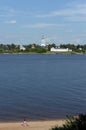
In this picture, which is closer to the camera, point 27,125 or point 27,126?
point 27,126

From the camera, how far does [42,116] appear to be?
33.2 meters

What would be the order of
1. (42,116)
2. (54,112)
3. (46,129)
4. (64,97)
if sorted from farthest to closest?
1. (64,97)
2. (54,112)
3. (42,116)
4. (46,129)

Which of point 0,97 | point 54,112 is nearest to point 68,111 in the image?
point 54,112

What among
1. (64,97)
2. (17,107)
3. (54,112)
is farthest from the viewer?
(64,97)

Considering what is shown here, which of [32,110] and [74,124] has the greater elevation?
[74,124]

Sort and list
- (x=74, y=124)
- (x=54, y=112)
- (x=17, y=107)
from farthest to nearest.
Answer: (x=17, y=107) < (x=54, y=112) < (x=74, y=124)

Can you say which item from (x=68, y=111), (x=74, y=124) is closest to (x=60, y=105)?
(x=68, y=111)

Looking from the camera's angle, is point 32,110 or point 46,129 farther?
point 32,110

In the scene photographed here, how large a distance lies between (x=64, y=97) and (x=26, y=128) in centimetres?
1845

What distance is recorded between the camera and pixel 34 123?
1142 inches

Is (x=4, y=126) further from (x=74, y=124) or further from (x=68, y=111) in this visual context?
(x=74, y=124)

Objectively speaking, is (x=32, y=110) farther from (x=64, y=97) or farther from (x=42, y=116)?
(x=64, y=97)

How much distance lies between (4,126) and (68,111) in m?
9.81

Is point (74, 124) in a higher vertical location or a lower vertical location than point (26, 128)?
higher
